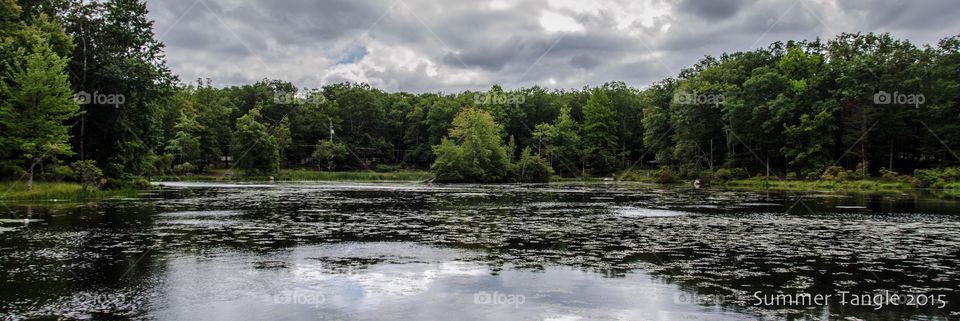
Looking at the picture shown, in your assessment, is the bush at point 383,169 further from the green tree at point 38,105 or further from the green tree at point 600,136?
the green tree at point 38,105

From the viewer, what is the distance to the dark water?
9.62 meters

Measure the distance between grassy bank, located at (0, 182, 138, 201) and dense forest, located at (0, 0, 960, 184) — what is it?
1.29 metres

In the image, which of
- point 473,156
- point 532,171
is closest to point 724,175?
point 532,171

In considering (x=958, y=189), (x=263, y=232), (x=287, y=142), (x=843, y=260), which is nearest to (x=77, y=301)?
(x=263, y=232)

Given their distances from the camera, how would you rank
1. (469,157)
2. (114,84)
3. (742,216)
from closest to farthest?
(742,216)
(114,84)
(469,157)

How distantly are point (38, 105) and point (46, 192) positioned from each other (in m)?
4.74

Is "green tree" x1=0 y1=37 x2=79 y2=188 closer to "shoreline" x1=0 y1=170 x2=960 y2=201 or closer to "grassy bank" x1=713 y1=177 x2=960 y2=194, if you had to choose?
"shoreline" x1=0 y1=170 x2=960 y2=201

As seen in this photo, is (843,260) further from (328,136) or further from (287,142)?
(328,136)

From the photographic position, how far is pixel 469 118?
87.4 m

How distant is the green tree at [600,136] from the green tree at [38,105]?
8107 centimetres

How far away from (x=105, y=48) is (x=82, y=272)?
35.0 meters

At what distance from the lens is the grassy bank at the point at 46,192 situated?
→ 3216cm

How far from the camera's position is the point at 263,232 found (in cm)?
1970

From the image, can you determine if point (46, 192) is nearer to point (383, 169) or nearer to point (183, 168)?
point (183, 168)
